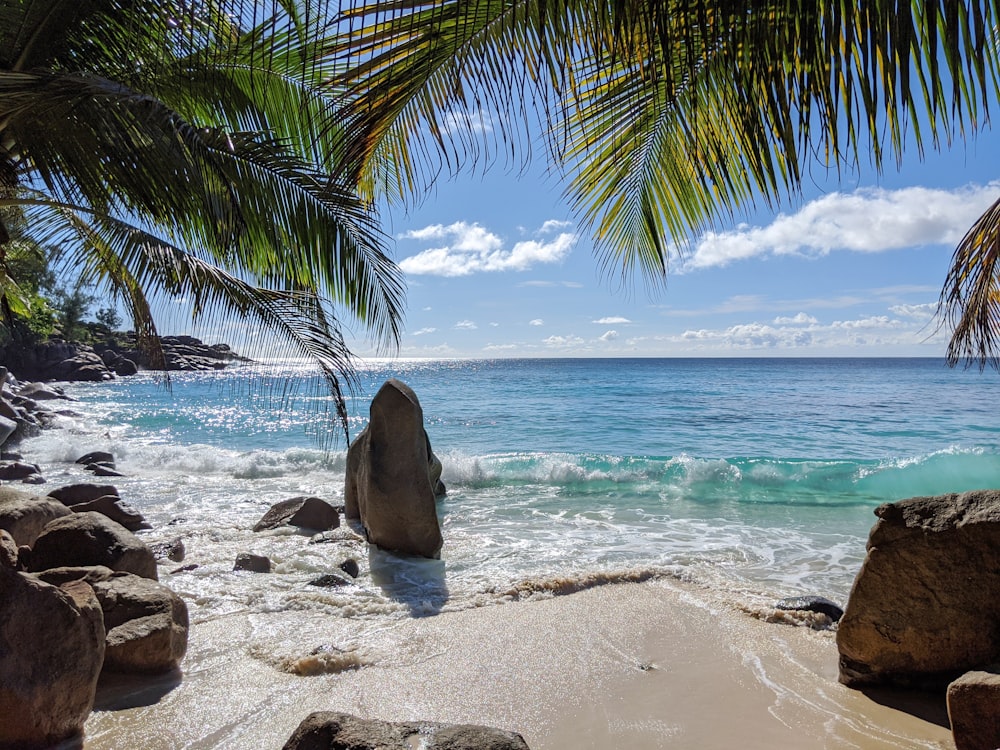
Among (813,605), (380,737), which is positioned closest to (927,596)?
(813,605)

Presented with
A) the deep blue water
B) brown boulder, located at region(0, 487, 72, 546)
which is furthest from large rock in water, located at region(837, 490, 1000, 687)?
brown boulder, located at region(0, 487, 72, 546)

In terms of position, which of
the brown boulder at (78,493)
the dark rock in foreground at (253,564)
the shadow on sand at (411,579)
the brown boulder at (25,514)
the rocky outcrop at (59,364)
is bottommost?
the shadow on sand at (411,579)

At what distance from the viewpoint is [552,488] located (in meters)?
12.0

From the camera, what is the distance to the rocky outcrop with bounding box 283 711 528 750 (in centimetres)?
245

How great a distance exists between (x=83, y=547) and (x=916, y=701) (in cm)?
576

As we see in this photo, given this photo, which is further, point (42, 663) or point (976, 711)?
point (976, 711)

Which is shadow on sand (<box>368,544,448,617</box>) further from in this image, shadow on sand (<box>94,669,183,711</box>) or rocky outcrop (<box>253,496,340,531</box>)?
shadow on sand (<box>94,669,183,711</box>)

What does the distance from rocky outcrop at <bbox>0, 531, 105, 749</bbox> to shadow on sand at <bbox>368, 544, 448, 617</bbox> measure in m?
2.62

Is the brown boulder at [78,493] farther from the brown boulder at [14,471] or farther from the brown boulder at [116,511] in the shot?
the brown boulder at [14,471]

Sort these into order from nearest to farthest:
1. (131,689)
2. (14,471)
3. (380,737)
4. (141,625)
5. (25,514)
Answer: (380,737) < (131,689) < (141,625) < (25,514) < (14,471)

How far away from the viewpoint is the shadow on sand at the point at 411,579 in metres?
5.59

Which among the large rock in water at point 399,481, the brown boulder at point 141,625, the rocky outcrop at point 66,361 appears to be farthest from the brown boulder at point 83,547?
the rocky outcrop at point 66,361

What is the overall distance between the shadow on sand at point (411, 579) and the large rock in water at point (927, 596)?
3184mm

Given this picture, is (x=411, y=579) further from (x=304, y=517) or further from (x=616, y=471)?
(x=616, y=471)
